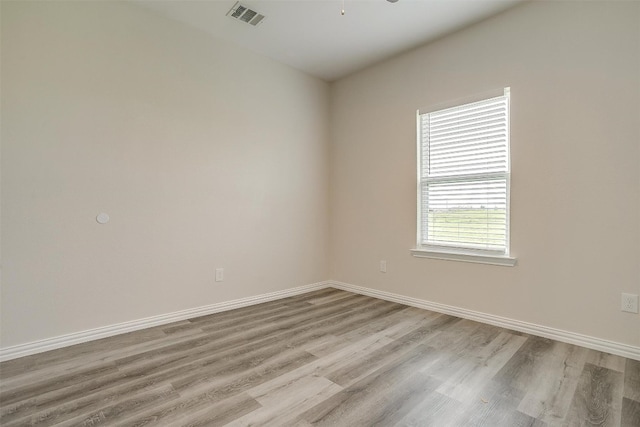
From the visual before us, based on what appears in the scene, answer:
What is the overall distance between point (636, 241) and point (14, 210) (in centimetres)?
426

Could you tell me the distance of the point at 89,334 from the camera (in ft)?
7.84

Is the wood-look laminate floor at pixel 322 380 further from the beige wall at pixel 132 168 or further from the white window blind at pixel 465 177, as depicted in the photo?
the white window blind at pixel 465 177

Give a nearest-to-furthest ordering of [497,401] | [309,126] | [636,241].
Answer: [497,401] < [636,241] < [309,126]

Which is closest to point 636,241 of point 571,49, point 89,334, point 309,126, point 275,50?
point 571,49

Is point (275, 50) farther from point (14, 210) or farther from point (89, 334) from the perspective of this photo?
point (89, 334)

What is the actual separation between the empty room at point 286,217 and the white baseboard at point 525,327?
12 millimetres

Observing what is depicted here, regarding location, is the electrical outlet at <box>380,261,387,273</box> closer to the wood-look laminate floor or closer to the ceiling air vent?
the wood-look laminate floor

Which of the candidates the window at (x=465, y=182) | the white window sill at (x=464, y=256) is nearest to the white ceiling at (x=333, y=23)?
the window at (x=465, y=182)

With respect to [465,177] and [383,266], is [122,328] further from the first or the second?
[465,177]

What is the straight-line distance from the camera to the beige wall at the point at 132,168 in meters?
2.17

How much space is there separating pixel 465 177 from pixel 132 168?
9.80 ft

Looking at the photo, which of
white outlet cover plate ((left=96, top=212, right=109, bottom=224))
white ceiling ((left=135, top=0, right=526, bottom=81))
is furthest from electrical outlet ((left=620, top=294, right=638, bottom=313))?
white outlet cover plate ((left=96, top=212, right=109, bottom=224))

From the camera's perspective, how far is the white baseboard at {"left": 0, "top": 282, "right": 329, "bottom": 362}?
2.14m

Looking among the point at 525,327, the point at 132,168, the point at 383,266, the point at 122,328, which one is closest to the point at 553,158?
the point at 525,327
